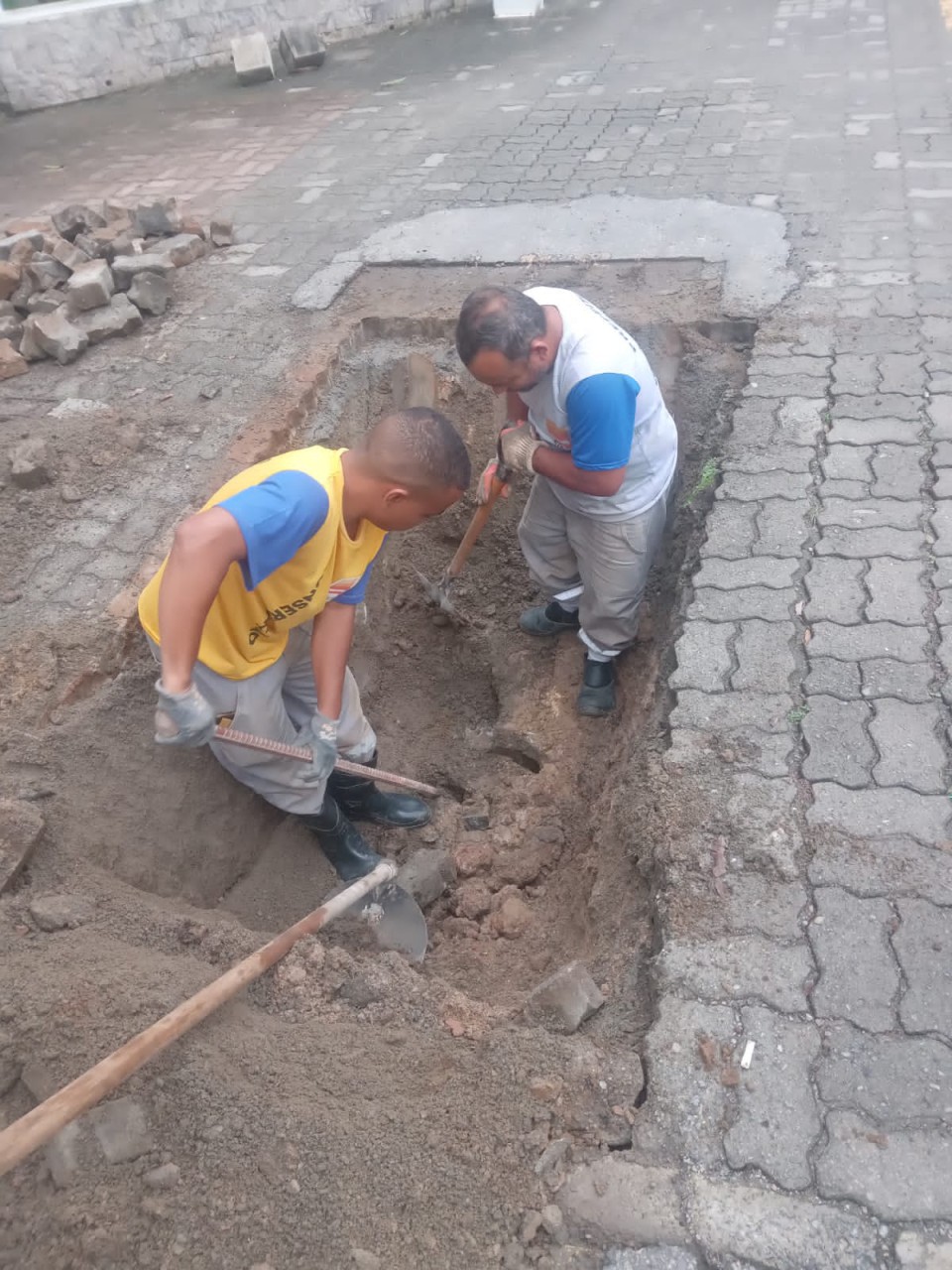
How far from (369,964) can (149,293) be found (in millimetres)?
4305

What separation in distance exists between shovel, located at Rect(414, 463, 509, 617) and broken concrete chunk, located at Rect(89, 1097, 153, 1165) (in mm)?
2493

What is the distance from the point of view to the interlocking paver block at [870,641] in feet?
9.57

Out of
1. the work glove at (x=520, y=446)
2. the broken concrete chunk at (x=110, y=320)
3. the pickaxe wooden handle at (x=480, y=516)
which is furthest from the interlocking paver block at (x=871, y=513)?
the broken concrete chunk at (x=110, y=320)

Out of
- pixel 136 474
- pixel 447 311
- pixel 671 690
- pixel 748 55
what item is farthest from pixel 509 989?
pixel 748 55

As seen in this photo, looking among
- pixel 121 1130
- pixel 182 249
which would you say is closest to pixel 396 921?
pixel 121 1130

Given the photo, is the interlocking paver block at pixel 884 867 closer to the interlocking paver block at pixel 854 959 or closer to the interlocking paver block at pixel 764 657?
the interlocking paver block at pixel 854 959

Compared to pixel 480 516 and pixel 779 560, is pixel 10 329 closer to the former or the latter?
pixel 480 516

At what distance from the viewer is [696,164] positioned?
653 cm

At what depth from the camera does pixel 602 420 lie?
298cm

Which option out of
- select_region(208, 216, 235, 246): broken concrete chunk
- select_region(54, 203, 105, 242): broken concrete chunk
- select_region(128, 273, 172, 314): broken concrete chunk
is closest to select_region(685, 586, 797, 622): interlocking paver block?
select_region(128, 273, 172, 314): broken concrete chunk

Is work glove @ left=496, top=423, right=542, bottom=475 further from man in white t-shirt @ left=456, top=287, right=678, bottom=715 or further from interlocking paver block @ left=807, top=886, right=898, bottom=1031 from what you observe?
interlocking paver block @ left=807, top=886, right=898, bottom=1031

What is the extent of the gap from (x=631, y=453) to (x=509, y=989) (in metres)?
1.87

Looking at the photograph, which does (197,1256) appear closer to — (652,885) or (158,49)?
(652,885)

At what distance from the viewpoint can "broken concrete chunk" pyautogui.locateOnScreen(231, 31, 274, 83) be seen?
9664 millimetres
